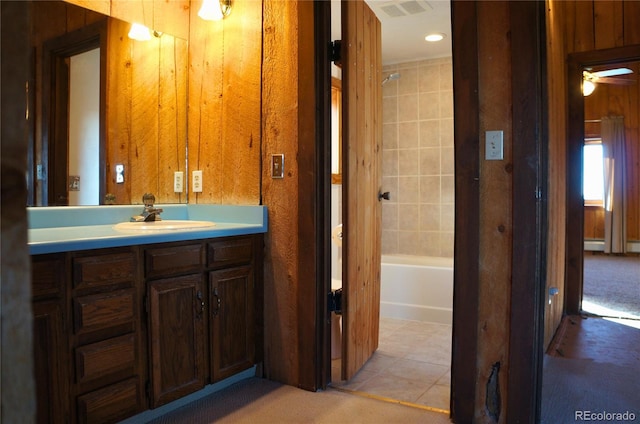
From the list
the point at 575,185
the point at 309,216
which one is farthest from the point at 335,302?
the point at 575,185

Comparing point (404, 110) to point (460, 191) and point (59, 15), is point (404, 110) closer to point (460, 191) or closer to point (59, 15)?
point (460, 191)

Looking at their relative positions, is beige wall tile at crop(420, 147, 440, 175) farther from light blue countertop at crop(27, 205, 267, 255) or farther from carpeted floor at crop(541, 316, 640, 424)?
light blue countertop at crop(27, 205, 267, 255)

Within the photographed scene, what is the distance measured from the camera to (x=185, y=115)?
259cm

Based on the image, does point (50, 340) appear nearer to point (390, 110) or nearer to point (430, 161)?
point (430, 161)

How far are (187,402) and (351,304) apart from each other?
0.87 metres

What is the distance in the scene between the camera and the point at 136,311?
68.9 inches

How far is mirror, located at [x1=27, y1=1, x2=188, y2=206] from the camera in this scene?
78.7 inches

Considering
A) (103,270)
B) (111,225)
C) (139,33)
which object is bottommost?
(103,270)

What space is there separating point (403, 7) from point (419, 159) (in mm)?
1574

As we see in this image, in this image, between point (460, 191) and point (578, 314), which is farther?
point (578, 314)

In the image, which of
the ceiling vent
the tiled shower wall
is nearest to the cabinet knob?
the ceiling vent

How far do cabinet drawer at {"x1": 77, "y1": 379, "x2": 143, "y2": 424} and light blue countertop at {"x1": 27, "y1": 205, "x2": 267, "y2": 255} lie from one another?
51 centimetres

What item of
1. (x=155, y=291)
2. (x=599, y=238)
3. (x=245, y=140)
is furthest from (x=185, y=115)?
(x=599, y=238)

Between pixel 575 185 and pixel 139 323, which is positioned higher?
pixel 575 185
